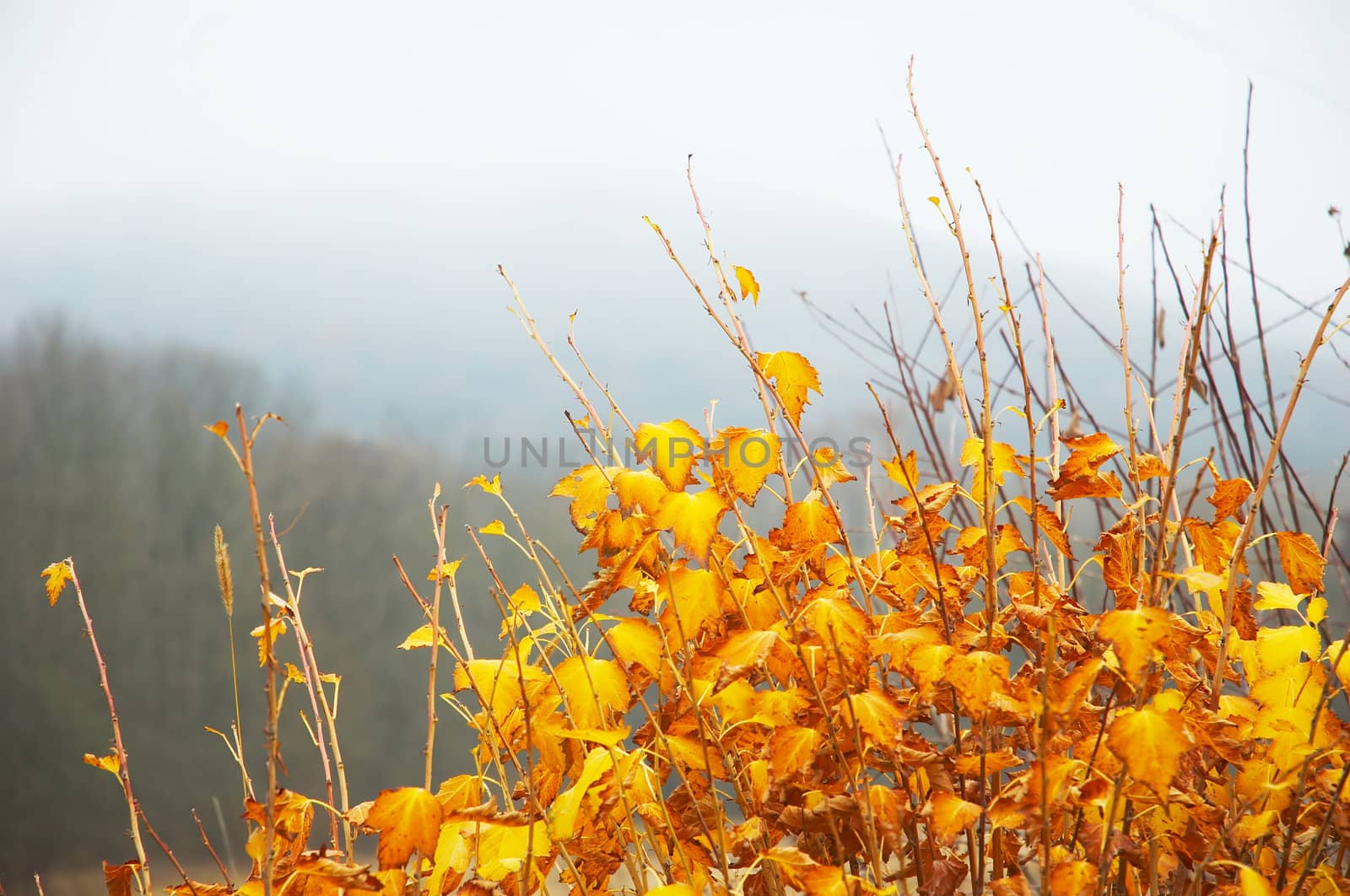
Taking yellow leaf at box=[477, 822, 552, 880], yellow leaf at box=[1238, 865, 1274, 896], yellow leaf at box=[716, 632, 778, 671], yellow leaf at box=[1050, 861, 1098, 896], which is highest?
yellow leaf at box=[716, 632, 778, 671]

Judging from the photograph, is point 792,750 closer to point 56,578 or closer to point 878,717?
point 878,717

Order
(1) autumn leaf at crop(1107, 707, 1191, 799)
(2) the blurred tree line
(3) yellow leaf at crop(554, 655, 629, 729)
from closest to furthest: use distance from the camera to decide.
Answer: (1) autumn leaf at crop(1107, 707, 1191, 799)
(3) yellow leaf at crop(554, 655, 629, 729)
(2) the blurred tree line

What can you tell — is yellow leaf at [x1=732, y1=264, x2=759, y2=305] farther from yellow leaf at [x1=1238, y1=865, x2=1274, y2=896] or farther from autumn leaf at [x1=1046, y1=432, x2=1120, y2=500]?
yellow leaf at [x1=1238, y1=865, x2=1274, y2=896]

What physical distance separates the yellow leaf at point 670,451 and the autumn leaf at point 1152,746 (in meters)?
0.20

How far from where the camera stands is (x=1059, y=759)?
36 centimetres

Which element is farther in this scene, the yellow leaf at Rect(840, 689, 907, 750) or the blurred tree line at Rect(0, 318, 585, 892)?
the blurred tree line at Rect(0, 318, 585, 892)

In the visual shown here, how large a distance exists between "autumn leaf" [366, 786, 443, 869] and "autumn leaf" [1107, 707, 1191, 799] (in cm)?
28

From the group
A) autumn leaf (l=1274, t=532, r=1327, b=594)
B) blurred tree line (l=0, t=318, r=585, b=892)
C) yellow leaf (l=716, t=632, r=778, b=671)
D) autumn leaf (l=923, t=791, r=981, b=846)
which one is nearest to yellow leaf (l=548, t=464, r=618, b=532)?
yellow leaf (l=716, t=632, r=778, b=671)

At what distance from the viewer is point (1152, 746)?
0.31m

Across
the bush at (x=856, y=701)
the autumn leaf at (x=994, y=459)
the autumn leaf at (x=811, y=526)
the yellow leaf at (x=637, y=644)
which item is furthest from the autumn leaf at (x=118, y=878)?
the autumn leaf at (x=994, y=459)

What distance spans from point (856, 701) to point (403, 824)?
20 centimetres

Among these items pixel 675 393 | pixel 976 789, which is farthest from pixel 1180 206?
pixel 976 789

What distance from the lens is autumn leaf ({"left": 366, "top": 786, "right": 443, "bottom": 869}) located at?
351 millimetres

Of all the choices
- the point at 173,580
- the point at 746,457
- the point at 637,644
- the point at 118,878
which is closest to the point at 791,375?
the point at 746,457
